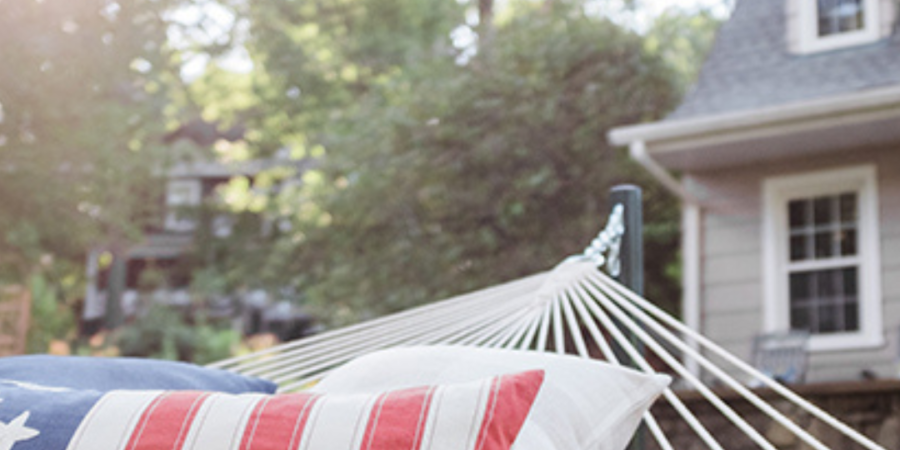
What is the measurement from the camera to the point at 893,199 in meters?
5.46

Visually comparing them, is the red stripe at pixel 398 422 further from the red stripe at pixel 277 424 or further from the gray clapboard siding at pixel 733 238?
the gray clapboard siding at pixel 733 238

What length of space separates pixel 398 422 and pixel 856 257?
4.84 meters

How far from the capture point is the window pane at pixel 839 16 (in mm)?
5785

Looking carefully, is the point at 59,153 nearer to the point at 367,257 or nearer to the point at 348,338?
the point at 367,257

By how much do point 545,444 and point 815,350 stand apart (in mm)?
4713

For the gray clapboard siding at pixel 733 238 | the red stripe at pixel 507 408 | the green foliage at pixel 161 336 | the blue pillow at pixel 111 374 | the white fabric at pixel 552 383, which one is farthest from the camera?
the green foliage at pixel 161 336

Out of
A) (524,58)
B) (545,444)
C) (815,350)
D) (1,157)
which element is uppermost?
(524,58)

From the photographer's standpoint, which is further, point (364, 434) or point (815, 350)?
point (815, 350)

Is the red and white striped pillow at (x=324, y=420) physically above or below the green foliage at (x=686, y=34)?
below

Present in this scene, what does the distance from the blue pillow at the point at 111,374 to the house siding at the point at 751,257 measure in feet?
14.3

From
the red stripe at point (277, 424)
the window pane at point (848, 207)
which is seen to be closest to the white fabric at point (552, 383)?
the red stripe at point (277, 424)

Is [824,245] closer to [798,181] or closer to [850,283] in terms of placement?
[850,283]

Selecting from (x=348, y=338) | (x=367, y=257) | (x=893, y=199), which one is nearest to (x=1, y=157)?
(x=367, y=257)

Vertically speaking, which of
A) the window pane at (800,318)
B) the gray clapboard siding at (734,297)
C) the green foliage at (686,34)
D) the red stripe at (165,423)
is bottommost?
the window pane at (800,318)
